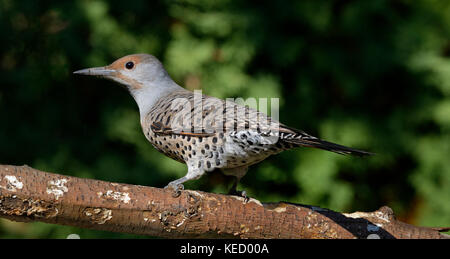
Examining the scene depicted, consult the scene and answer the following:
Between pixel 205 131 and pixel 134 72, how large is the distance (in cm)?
90

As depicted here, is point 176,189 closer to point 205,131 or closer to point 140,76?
point 205,131

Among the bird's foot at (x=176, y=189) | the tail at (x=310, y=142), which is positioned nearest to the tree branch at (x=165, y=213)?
the bird's foot at (x=176, y=189)

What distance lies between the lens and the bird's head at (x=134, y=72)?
362 centimetres

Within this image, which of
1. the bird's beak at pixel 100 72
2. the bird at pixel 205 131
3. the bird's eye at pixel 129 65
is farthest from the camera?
the bird's eye at pixel 129 65

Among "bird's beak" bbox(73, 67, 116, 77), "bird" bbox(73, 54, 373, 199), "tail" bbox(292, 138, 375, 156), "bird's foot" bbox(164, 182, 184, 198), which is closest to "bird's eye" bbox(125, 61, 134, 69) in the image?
"bird" bbox(73, 54, 373, 199)

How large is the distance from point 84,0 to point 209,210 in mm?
2705

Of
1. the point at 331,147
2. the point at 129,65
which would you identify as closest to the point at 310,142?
the point at 331,147

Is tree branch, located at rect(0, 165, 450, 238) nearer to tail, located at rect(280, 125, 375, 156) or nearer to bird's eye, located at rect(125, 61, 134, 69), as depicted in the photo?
tail, located at rect(280, 125, 375, 156)

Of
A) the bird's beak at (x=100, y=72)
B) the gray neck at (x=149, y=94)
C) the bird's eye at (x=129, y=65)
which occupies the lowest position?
the gray neck at (x=149, y=94)

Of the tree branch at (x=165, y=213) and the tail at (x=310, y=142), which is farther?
the tail at (x=310, y=142)

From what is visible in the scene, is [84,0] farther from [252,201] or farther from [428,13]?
[428,13]

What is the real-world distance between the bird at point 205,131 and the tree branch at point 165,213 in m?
0.15

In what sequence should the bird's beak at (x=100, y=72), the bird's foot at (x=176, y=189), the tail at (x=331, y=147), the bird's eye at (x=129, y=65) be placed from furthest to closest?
the bird's eye at (x=129, y=65) → the bird's beak at (x=100, y=72) → the bird's foot at (x=176, y=189) → the tail at (x=331, y=147)

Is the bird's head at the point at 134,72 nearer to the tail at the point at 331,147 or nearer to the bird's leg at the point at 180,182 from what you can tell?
the bird's leg at the point at 180,182
